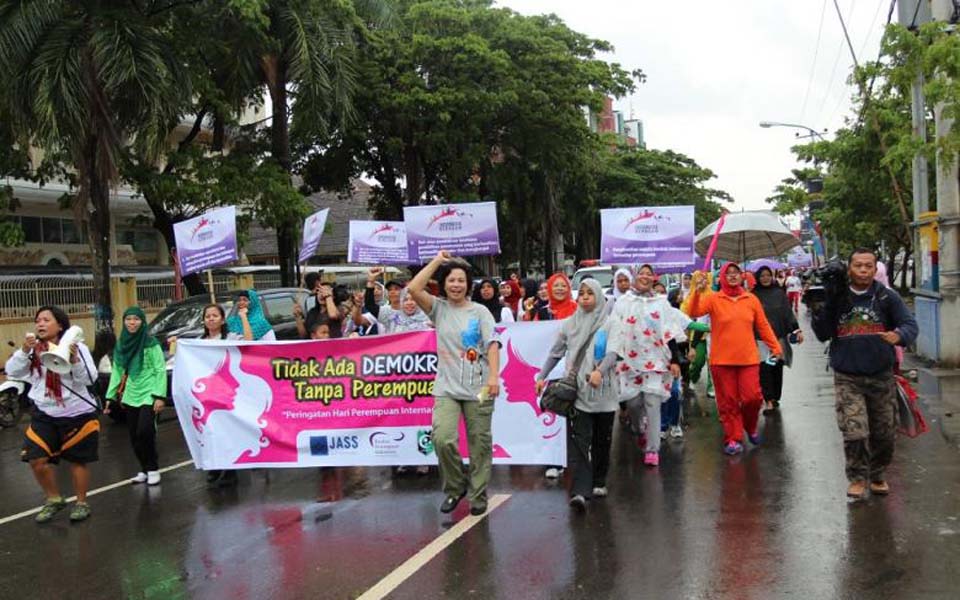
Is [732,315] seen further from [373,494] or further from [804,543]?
[373,494]

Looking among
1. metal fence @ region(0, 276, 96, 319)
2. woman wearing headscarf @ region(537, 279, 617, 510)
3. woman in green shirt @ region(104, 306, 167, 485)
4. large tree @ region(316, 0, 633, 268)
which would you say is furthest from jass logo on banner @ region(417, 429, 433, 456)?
large tree @ region(316, 0, 633, 268)

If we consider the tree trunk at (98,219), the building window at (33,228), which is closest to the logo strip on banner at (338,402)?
the tree trunk at (98,219)

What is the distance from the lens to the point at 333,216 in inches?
1766

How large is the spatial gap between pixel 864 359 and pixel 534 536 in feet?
8.35

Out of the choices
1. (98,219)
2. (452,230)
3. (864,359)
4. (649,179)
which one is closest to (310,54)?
(98,219)

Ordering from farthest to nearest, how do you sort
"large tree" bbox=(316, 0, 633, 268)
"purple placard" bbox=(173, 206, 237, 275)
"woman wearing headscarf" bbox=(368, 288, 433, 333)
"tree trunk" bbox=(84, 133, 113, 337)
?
"large tree" bbox=(316, 0, 633, 268), "tree trunk" bbox=(84, 133, 113, 337), "purple placard" bbox=(173, 206, 237, 275), "woman wearing headscarf" bbox=(368, 288, 433, 333)

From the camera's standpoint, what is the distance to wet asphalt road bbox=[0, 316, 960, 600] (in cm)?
459

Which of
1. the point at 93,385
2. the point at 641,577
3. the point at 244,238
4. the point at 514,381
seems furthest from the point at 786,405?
the point at 244,238

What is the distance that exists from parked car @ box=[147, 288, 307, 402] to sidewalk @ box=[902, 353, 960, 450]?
26.4 feet

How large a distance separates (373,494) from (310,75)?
12.7 m

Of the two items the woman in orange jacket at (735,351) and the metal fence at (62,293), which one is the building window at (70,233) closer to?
the metal fence at (62,293)

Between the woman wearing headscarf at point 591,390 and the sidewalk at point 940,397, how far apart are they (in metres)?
3.57

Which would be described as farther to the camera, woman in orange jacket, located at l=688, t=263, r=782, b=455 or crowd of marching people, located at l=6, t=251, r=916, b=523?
woman in orange jacket, located at l=688, t=263, r=782, b=455

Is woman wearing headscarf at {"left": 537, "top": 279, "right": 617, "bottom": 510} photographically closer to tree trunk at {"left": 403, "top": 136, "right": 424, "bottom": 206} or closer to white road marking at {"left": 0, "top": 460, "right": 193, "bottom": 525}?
white road marking at {"left": 0, "top": 460, "right": 193, "bottom": 525}
